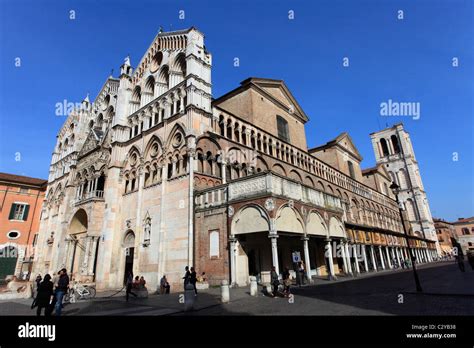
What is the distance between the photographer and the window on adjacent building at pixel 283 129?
3176cm

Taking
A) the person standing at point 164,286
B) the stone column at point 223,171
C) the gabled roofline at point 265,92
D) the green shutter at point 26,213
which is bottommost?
the person standing at point 164,286

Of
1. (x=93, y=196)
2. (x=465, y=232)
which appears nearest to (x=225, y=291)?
(x=93, y=196)

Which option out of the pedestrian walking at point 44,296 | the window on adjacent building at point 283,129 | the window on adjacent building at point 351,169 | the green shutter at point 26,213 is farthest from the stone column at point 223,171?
the green shutter at point 26,213

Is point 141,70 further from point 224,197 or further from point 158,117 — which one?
point 224,197

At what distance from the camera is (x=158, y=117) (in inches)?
976

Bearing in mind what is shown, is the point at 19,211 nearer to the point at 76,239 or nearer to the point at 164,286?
the point at 76,239

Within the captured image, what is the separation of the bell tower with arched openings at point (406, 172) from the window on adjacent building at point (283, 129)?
46.7 m

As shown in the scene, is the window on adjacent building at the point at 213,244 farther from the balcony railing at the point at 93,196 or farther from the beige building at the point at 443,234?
the beige building at the point at 443,234

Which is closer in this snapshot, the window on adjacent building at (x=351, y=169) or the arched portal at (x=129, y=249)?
the arched portal at (x=129, y=249)

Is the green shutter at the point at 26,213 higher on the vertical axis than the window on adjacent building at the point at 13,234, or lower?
higher

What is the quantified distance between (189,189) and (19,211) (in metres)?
33.4

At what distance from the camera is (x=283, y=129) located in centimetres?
3256
